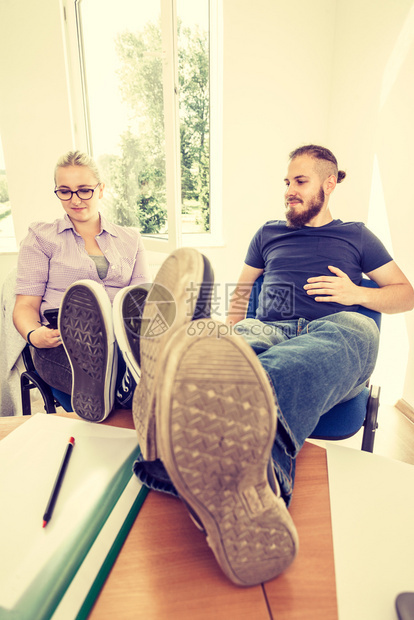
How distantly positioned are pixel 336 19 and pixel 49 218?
253 cm

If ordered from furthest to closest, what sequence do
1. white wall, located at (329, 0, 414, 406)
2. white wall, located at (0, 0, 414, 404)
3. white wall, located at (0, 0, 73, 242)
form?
white wall, located at (0, 0, 73, 242) < white wall, located at (0, 0, 414, 404) < white wall, located at (329, 0, 414, 406)

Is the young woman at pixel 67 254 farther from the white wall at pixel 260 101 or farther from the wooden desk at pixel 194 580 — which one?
the white wall at pixel 260 101

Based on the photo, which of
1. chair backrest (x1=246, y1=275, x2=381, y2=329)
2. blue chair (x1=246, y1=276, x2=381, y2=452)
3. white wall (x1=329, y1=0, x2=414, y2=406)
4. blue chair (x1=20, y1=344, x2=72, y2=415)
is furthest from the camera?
white wall (x1=329, y1=0, x2=414, y2=406)

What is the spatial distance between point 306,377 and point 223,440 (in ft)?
1.17

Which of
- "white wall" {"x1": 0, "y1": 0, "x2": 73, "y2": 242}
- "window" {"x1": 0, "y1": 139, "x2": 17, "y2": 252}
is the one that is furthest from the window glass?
"window" {"x1": 0, "y1": 139, "x2": 17, "y2": 252}

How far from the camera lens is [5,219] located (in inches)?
120

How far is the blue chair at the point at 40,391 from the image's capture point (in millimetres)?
1198

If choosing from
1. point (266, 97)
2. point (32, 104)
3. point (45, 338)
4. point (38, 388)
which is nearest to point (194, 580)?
point (45, 338)

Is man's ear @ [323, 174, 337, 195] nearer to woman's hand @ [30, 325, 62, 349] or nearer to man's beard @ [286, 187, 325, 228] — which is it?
man's beard @ [286, 187, 325, 228]

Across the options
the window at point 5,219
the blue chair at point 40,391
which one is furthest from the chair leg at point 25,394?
the window at point 5,219

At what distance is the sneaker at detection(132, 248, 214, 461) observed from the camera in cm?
49

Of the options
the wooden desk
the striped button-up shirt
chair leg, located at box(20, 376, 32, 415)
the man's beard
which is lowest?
chair leg, located at box(20, 376, 32, 415)

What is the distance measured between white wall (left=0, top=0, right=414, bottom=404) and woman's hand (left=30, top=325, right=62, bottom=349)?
1.84 metres

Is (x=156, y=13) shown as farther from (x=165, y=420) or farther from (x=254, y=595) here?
(x=254, y=595)
